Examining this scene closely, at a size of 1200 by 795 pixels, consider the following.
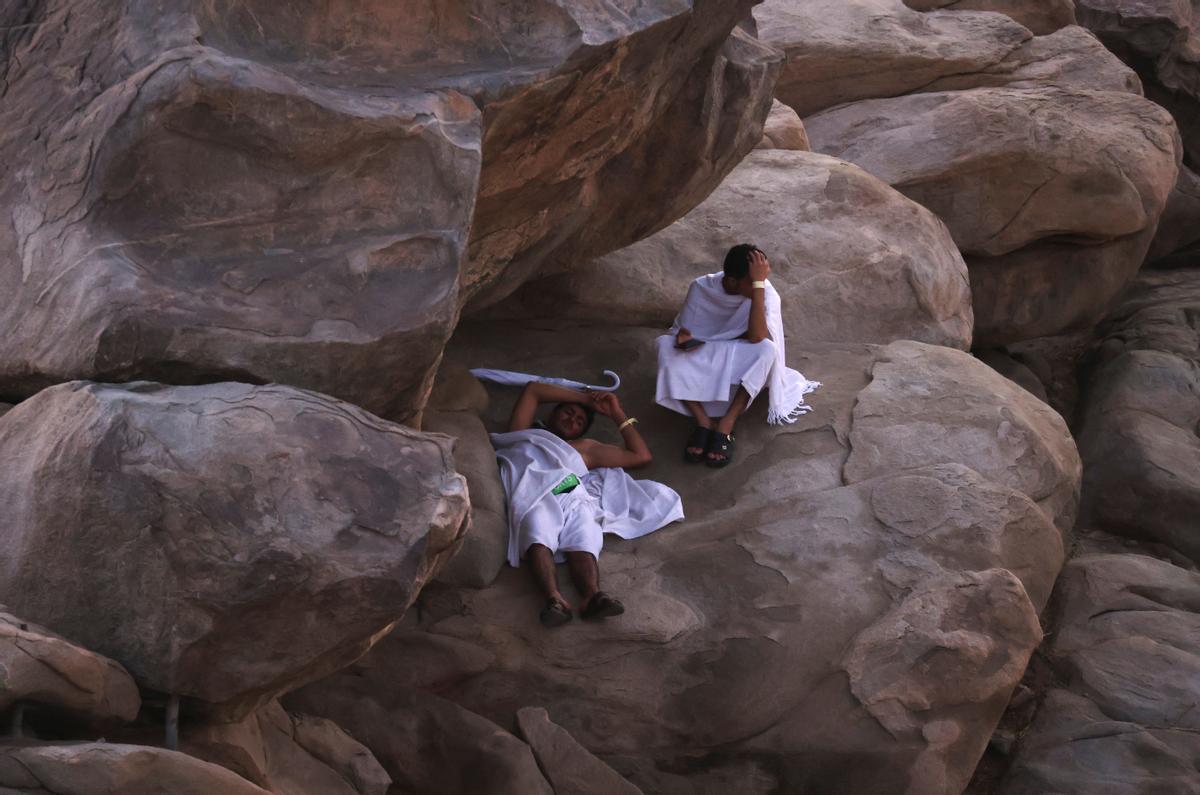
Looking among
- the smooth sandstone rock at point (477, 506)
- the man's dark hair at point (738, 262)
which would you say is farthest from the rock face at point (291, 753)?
the man's dark hair at point (738, 262)

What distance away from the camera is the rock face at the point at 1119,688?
15.7ft

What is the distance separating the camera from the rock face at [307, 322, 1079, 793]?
457cm

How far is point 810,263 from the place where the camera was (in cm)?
689

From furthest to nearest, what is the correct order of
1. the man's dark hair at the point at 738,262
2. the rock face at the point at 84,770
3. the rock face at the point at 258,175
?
1. the man's dark hair at the point at 738,262
2. the rock face at the point at 258,175
3. the rock face at the point at 84,770

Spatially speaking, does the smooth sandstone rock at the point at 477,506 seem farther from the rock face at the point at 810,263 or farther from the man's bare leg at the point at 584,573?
the rock face at the point at 810,263

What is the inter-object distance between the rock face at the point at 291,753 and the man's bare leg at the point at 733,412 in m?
2.14

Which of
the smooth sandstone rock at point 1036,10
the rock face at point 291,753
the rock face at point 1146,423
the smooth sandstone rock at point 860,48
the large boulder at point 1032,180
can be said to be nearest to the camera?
the rock face at point 291,753

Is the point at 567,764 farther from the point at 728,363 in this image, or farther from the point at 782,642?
the point at 728,363

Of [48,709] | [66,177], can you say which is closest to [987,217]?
[66,177]

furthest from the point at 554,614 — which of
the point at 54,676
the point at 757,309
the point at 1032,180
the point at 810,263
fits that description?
the point at 1032,180

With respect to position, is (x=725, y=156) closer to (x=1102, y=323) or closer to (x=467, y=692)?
(x=467, y=692)

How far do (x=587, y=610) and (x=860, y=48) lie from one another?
5.53 meters

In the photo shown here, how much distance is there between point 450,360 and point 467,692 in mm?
1707

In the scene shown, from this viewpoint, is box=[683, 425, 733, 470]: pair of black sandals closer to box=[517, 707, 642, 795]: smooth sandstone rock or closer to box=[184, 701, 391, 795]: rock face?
box=[517, 707, 642, 795]: smooth sandstone rock
